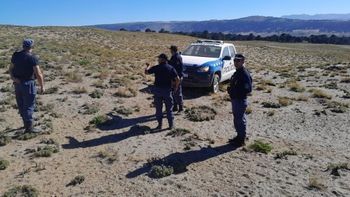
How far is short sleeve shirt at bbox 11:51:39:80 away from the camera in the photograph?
947cm

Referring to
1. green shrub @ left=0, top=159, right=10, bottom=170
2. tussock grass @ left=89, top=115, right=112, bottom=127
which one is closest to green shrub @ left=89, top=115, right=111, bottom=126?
tussock grass @ left=89, top=115, right=112, bottom=127

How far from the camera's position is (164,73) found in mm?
10102

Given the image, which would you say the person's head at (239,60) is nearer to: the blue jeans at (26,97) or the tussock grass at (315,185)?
the tussock grass at (315,185)

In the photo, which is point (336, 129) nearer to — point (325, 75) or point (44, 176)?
point (44, 176)

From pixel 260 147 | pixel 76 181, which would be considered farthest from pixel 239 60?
pixel 76 181

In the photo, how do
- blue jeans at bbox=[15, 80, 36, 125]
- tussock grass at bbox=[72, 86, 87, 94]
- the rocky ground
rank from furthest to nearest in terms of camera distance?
1. tussock grass at bbox=[72, 86, 87, 94]
2. blue jeans at bbox=[15, 80, 36, 125]
3. the rocky ground

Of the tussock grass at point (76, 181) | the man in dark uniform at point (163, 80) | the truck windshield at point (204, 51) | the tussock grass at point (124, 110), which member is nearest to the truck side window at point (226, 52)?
the truck windshield at point (204, 51)

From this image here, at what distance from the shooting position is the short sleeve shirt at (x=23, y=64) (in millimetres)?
9469

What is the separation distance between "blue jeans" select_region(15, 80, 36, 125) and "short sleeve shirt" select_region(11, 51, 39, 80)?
0.58 ft

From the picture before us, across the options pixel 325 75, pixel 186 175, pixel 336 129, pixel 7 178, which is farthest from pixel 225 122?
pixel 325 75

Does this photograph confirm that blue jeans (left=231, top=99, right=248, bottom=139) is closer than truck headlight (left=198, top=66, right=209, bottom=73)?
Yes

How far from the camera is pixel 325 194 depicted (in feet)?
23.0

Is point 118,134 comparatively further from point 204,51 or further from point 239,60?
point 204,51

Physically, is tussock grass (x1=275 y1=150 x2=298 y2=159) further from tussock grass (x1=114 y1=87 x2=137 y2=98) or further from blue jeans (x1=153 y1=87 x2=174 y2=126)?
tussock grass (x1=114 y1=87 x2=137 y2=98)
